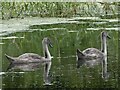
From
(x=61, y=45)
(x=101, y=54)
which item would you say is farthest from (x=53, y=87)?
(x=61, y=45)

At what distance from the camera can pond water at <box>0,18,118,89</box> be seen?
6746 millimetres

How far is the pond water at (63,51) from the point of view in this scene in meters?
6.75

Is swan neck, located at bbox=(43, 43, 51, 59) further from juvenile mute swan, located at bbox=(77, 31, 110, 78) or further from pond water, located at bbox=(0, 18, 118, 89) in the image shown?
juvenile mute swan, located at bbox=(77, 31, 110, 78)

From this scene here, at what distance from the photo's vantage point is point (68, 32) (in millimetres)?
12438

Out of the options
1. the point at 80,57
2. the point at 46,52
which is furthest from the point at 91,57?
the point at 46,52

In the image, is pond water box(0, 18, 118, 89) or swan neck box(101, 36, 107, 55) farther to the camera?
swan neck box(101, 36, 107, 55)

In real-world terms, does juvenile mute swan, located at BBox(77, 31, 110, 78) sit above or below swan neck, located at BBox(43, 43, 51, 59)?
below

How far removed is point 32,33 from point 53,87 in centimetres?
605

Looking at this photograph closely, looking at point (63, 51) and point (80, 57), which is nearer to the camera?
point (80, 57)

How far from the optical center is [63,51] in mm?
9398

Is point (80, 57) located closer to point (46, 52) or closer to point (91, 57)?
point (91, 57)

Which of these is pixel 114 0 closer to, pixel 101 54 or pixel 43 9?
pixel 43 9

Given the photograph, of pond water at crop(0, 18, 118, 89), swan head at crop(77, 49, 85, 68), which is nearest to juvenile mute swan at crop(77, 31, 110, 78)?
swan head at crop(77, 49, 85, 68)

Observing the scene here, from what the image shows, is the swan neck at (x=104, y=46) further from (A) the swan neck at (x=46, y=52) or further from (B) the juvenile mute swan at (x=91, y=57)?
(A) the swan neck at (x=46, y=52)
